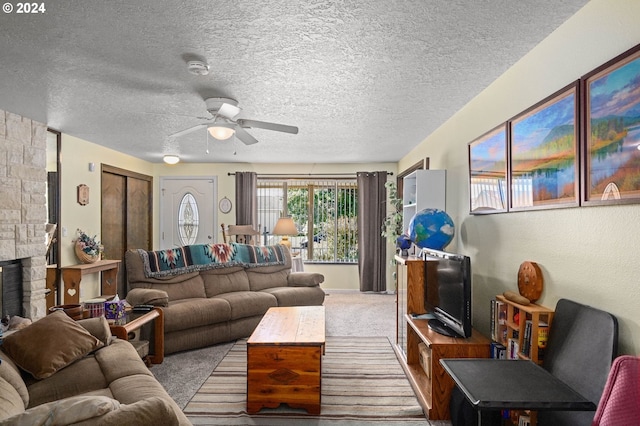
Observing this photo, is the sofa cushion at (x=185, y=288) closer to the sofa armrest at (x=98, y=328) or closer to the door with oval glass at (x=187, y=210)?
the sofa armrest at (x=98, y=328)

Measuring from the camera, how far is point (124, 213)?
6082 millimetres

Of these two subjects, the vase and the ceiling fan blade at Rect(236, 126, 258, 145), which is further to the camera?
the vase

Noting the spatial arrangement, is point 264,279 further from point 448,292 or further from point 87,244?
point 448,292

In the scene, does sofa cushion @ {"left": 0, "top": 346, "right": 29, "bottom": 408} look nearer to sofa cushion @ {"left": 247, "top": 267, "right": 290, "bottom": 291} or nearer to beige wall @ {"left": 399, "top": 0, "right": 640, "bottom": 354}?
beige wall @ {"left": 399, "top": 0, "right": 640, "bottom": 354}

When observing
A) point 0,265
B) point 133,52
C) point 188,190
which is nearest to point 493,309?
point 133,52

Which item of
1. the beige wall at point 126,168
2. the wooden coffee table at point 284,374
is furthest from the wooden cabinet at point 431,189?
the beige wall at point 126,168

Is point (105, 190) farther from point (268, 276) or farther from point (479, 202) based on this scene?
point (479, 202)

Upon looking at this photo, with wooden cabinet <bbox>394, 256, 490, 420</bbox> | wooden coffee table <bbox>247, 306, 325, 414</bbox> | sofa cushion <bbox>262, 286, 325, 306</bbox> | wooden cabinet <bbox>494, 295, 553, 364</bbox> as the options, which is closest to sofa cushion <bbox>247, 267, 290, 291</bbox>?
sofa cushion <bbox>262, 286, 325, 306</bbox>

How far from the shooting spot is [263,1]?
1.79 metres

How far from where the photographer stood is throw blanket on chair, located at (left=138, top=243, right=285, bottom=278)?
429 centimetres

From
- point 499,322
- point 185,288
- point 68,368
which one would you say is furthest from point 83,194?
point 499,322

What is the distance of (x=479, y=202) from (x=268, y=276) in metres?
2.98

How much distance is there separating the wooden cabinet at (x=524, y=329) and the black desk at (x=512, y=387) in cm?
22

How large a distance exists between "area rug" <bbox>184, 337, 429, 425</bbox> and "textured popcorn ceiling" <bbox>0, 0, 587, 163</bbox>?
233 centimetres
